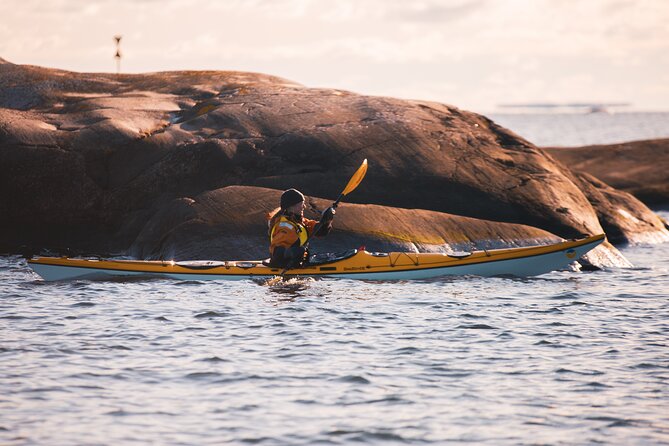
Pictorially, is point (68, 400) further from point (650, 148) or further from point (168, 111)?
point (650, 148)

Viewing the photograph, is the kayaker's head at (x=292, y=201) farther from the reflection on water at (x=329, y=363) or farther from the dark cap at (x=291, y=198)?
the reflection on water at (x=329, y=363)

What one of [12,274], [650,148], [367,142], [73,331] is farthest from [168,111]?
[650,148]

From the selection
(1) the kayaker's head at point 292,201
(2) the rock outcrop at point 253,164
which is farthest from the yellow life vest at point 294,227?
(2) the rock outcrop at point 253,164

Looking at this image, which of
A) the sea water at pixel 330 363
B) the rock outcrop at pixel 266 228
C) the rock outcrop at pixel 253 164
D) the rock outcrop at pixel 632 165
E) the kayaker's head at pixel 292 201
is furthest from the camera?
the rock outcrop at pixel 632 165

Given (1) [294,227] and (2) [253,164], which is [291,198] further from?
(2) [253,164]

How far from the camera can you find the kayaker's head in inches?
506

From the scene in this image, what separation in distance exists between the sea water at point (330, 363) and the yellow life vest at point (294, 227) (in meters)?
0.62

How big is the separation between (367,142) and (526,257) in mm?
4998

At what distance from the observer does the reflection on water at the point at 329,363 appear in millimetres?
6871

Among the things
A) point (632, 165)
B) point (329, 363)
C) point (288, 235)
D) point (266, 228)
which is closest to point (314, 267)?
point (288, 235)

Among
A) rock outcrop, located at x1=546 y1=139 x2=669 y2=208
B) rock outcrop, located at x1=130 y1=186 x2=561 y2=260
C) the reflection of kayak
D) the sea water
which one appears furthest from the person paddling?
rock outcrop, located at x1=546 y1=139 x2=669 y2=208

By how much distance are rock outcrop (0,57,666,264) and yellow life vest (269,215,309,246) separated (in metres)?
2.84

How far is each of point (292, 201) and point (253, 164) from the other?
4.82m

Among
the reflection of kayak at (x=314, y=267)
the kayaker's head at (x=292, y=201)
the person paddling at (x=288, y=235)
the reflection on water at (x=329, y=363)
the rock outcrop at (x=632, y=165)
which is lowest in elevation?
the reflection on water at (x=329, y=363)
